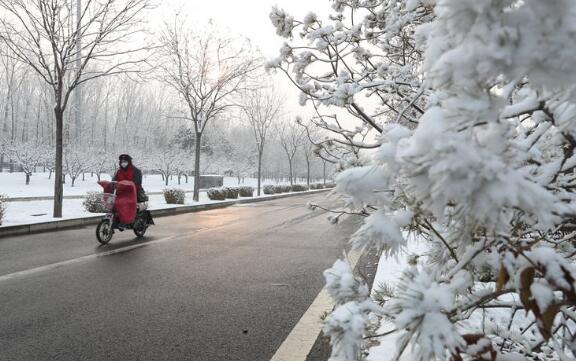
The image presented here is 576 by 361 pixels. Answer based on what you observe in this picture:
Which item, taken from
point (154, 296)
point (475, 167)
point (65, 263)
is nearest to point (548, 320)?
point (475, 167)

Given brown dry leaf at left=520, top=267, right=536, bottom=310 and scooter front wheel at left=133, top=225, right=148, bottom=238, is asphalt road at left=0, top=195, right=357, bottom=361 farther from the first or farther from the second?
brown dry leaf at left=520, top=267, right=536, bottom=310

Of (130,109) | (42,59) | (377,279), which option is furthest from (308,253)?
(130,109)

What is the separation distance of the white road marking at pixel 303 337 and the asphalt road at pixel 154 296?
78 millimetres

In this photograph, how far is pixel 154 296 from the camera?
14.8 ft

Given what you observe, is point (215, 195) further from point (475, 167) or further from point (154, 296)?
point (475, 167)

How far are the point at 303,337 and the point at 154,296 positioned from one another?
6.41ft

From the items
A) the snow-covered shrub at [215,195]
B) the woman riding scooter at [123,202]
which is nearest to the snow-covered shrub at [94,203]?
the woman riding scooter at [123,202]

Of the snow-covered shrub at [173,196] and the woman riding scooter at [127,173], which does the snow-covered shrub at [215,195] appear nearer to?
the snow-covered shrub at [173,196]

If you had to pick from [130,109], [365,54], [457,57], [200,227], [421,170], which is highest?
[130,109]

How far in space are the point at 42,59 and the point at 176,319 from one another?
10.9 metres

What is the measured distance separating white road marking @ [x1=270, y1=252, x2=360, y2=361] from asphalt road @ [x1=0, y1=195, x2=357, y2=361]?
78mm

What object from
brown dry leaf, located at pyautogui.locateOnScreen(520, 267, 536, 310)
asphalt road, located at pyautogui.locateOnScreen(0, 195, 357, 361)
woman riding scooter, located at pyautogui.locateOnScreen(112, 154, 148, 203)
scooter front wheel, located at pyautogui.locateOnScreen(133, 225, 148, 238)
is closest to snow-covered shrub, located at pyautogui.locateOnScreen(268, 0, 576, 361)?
brown dry leaf, located at pyautogui.locateOnScreen(520, 267, 536, 310)

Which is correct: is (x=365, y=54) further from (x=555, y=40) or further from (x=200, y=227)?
(x=200, y=227)

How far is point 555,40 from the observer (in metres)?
0.81
